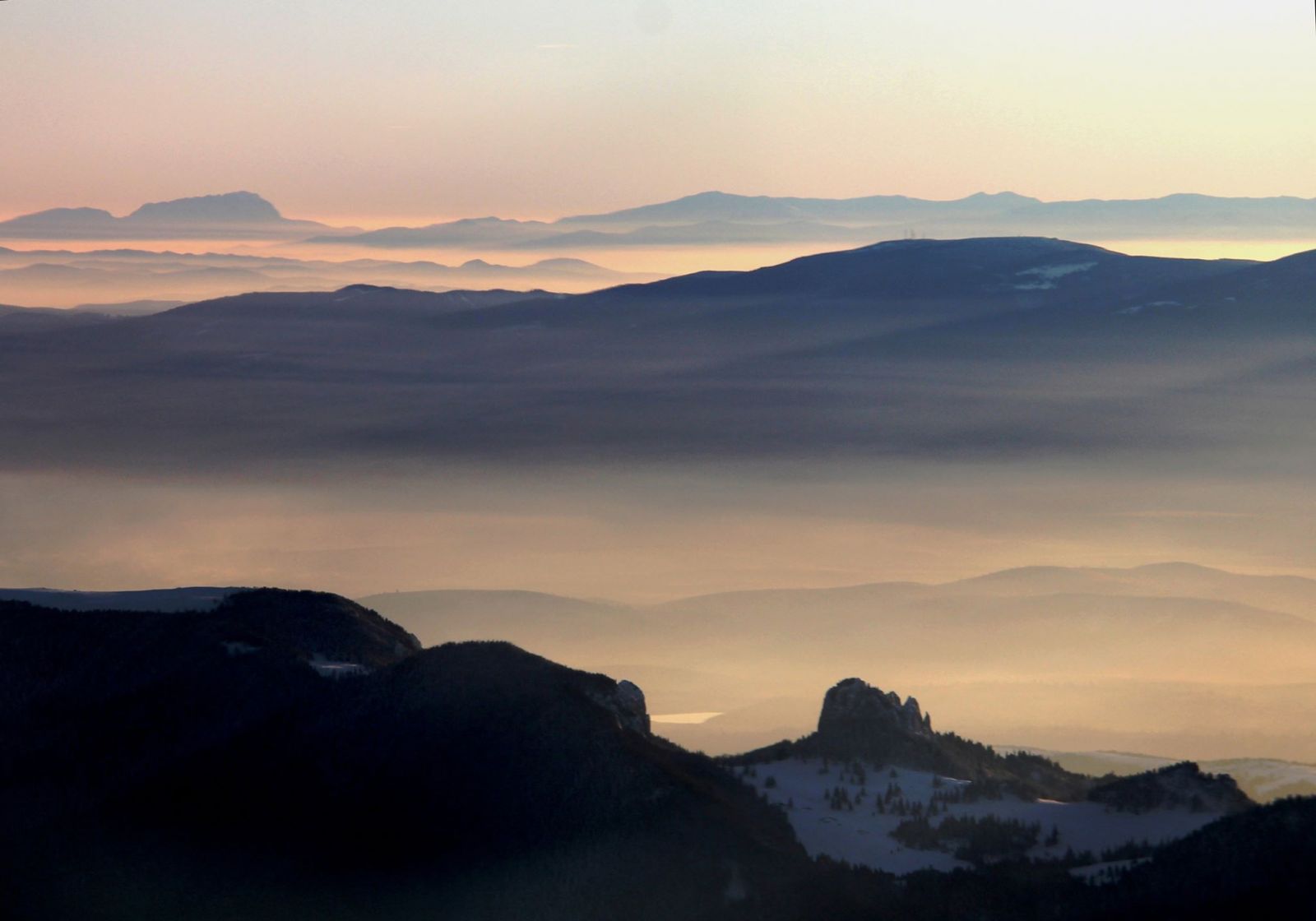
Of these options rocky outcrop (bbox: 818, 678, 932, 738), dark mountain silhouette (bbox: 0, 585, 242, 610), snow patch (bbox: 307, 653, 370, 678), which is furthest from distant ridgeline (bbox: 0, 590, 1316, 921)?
dark mountain silhouette (bbox: 0, 585, 242, 610)

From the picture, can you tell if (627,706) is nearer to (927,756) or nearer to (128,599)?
(927,756)

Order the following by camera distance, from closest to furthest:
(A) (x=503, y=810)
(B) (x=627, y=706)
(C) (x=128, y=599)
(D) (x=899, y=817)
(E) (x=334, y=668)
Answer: (A) (x=503, y=810) < (D) (x=899, y=817) < (B) (x=627, y=706) < (E) (x=334, y=668) < (C) (x=128, y=599)

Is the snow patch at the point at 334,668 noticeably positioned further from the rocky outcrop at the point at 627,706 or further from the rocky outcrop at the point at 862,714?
the rocky outcrop at the point at 862,714

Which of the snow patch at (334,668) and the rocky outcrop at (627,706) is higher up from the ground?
the snow patch at (334,668)

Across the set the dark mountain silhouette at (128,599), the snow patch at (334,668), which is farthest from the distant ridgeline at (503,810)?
the dark mountain silhouette at (128,599)

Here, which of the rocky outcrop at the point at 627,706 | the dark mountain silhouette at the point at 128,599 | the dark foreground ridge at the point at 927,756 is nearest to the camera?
the dark foreground ridge at the point at 927,756

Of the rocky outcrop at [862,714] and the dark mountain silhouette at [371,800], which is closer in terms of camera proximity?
the dark mountain silhouette at [371,800]

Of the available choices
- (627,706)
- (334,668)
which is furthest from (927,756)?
(334,668)
